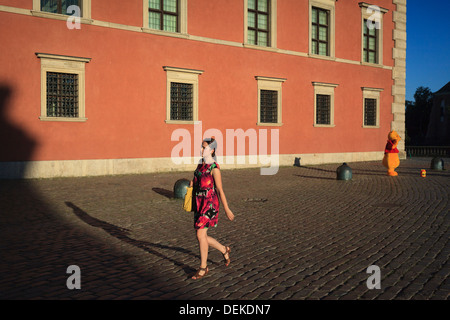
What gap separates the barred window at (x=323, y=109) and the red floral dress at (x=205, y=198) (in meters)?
19.1

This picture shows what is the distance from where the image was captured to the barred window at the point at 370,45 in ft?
81.6

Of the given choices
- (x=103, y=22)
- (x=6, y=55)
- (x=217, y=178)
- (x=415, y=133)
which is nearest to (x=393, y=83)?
(x=103, y=22)

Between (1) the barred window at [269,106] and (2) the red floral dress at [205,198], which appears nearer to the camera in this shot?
(2) the red floral dress at [205,198]

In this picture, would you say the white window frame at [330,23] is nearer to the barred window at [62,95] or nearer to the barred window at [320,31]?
the barred window at [320,31]

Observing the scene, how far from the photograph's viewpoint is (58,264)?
16.5 ft

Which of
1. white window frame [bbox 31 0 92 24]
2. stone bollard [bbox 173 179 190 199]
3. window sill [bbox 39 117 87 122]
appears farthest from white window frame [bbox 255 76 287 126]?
stone bollard [bbox 173 179 190 199]

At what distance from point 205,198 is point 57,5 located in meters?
13.5

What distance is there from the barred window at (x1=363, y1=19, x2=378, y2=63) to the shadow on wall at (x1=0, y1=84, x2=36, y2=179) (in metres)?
19.1

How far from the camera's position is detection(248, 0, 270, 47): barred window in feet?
66.4

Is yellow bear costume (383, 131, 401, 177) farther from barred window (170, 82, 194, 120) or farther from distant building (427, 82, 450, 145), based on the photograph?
distant building (427, 82, 450, 145)

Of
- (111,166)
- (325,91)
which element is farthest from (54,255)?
(325,91)

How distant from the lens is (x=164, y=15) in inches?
696

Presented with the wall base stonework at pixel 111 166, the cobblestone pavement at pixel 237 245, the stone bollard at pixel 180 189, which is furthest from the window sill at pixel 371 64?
the stone bollard at pixel 180 189

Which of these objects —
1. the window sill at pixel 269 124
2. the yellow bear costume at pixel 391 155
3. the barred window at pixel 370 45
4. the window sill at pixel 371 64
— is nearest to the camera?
the yellow bear costume at pixel 391 155
